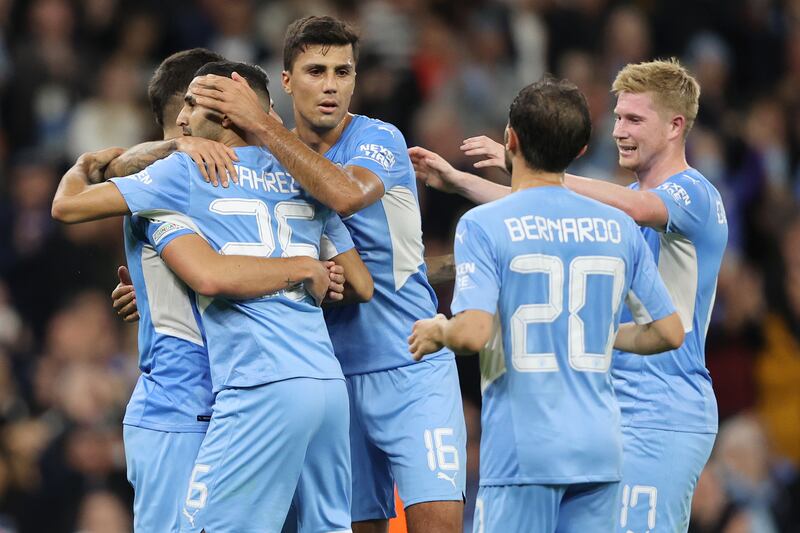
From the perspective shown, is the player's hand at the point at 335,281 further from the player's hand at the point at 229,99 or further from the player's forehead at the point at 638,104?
the player's forehead at the point at 638,104

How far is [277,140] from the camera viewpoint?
5.72 metres

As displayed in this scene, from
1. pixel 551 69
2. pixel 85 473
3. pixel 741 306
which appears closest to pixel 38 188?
pixel 85 473

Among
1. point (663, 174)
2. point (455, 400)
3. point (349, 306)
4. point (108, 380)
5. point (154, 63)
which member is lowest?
point (108, 380)

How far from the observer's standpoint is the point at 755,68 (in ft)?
49.2

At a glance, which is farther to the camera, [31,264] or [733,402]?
[733,402]

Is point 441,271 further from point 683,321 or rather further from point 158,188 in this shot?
point 158,188

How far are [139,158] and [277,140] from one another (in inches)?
30.0

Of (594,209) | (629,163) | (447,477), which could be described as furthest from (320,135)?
(594,209)

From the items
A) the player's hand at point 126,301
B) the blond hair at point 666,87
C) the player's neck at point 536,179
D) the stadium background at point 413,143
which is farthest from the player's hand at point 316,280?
the stadium background at point 413,143

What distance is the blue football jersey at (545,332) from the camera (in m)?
4.94

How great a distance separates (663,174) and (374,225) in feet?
4.67

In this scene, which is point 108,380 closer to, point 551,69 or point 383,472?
point 383,472

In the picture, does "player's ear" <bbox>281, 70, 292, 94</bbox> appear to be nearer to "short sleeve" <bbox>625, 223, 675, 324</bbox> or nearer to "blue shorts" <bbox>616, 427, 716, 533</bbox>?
"short sleeve" <bbox>625, 223, 675, 324</bbox>

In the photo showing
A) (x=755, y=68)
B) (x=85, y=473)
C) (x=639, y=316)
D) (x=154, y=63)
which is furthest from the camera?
(x=755, y=68)
